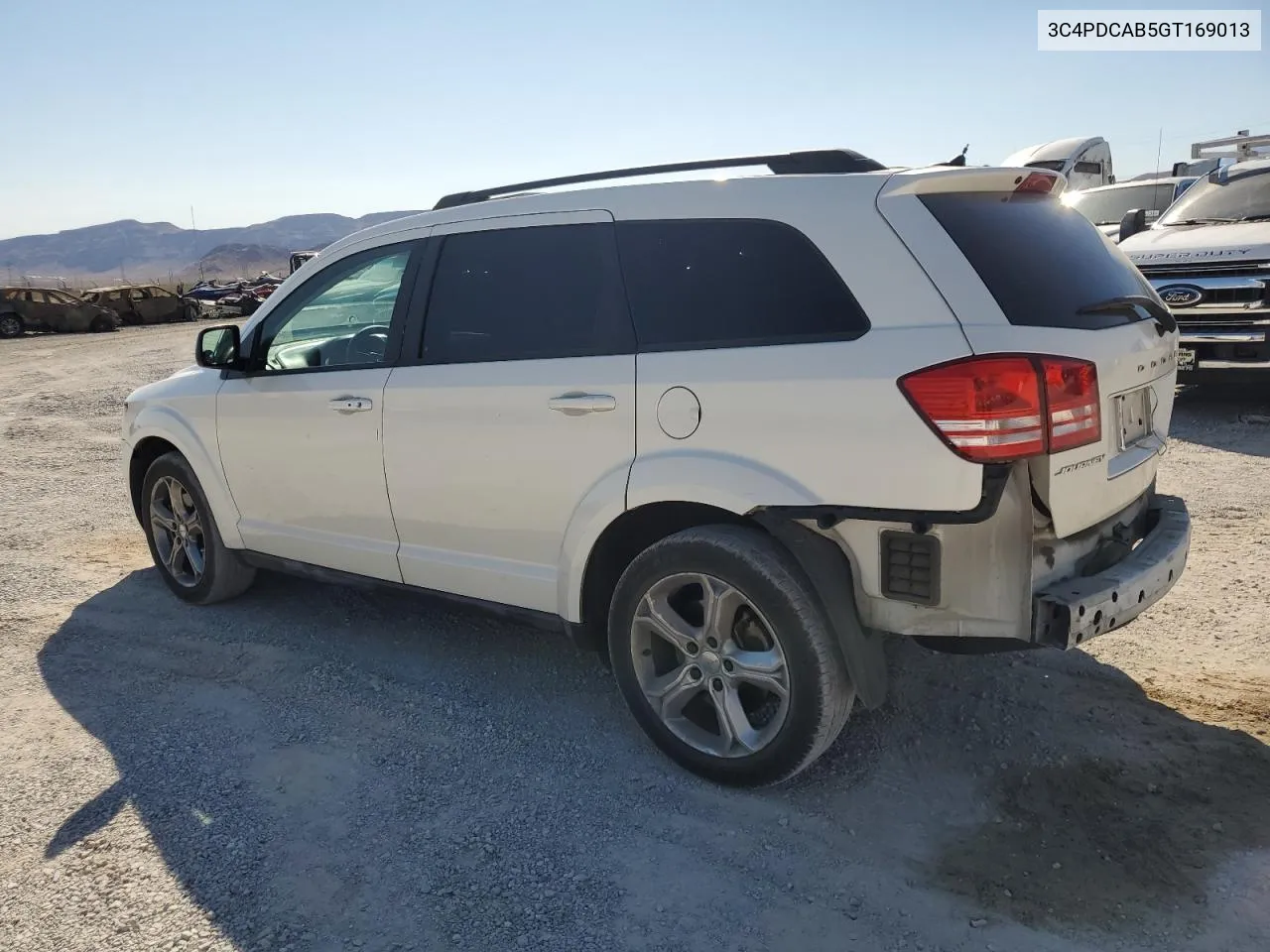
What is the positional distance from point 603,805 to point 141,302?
36.7 metres

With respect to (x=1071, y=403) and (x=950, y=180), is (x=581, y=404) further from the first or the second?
(x=1071, y=403)

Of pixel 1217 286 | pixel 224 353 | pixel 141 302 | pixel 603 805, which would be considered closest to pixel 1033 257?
pixel 603 805

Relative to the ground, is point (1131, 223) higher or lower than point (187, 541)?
higher

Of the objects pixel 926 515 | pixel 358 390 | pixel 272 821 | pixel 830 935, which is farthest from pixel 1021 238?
pixel 272 821

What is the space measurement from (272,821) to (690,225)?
2.38m

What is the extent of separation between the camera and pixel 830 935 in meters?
2.57

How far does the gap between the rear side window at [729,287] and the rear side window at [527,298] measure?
97mm

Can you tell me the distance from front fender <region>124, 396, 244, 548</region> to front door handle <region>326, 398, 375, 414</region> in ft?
3.25

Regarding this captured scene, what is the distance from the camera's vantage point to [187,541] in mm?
5117

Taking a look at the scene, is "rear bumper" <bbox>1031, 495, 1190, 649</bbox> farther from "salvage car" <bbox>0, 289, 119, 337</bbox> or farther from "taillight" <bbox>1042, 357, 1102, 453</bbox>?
"salvage car" <bbox>0, 289, 119, 337</bbox>

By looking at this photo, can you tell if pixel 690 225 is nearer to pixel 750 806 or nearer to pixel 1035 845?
pixel 750 806

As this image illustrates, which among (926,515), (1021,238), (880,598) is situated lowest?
(880,598)

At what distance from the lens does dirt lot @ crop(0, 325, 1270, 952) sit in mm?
2652

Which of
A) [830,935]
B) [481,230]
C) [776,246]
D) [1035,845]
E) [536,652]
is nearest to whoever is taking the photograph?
[830,935]
